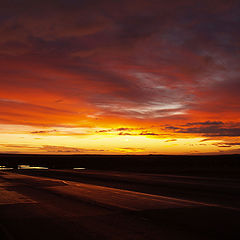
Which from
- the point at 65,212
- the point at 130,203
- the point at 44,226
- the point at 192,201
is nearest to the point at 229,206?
the point at 192,201

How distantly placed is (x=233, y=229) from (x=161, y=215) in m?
2.75

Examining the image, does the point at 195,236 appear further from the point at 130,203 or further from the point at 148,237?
the point at 130,203

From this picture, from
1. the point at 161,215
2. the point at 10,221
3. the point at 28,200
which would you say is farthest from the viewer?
the point at 28,200

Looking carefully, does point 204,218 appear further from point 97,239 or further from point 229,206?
point 97,239

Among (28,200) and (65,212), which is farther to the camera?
(28,200)

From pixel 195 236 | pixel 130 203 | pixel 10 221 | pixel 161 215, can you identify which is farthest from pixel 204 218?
pixel 10 221

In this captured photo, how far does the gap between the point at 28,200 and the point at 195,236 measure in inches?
354

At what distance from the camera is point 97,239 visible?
25.8 feet

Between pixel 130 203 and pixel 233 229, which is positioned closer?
pixel 233 229

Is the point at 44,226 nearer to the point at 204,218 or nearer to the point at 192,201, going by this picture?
the point at 204,218

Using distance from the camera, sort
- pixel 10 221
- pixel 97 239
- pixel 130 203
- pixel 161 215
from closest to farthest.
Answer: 1. pixel 97 239
2. pixel 10 221
3. pixel 161 215
4. pixel 130 203

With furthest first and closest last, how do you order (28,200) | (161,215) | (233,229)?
(28,200) → (161,215) → (233,229)

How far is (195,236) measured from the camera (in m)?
8.19

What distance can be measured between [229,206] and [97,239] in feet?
23.3
